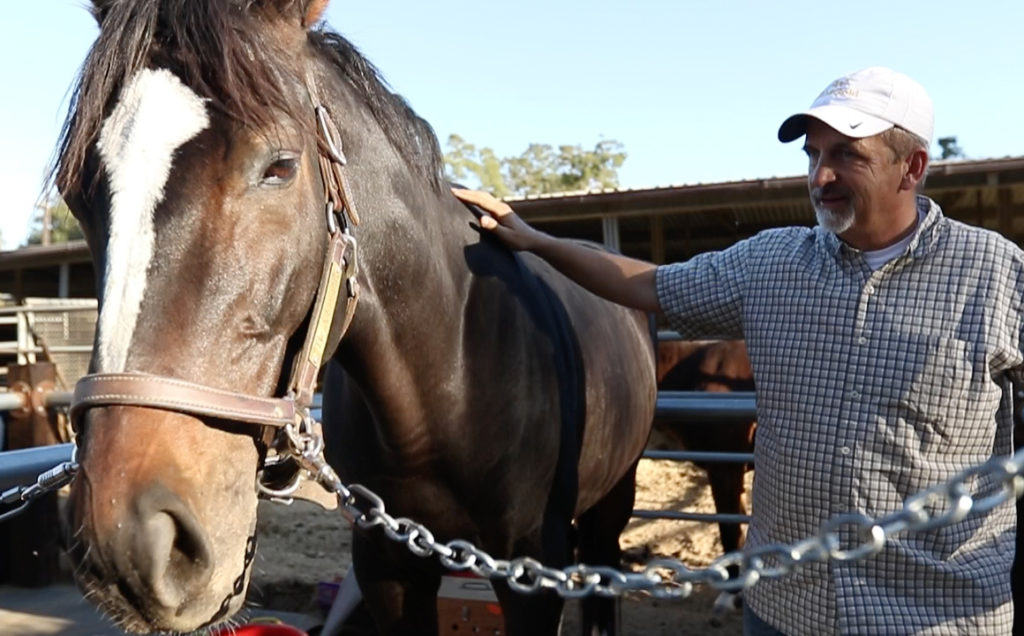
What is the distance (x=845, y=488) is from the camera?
178 cm

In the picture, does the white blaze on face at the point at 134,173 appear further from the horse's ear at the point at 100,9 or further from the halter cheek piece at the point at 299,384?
the horse's ear at the point at 100,9

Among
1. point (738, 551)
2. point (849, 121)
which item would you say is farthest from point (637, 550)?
point (738, 551)

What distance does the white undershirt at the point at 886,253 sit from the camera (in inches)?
72.0

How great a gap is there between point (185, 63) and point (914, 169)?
4.96 feet

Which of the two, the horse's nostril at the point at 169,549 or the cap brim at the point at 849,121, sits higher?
the cap brim at the point at 849,121

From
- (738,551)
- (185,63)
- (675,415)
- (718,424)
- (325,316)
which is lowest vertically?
(718,424)

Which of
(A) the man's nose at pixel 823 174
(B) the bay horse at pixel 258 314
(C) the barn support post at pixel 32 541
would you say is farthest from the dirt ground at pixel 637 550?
(A) the man's nose at pixel 823 174

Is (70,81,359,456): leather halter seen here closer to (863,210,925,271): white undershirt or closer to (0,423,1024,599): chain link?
(0,423,1024,599): chain link

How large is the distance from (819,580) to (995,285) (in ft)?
2.37

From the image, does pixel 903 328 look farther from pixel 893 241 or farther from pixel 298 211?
pixel 298 211

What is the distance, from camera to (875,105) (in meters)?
1.77

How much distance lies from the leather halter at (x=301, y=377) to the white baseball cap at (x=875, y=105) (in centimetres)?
104

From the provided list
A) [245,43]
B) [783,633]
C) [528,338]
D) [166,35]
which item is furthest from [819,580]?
[166,35]

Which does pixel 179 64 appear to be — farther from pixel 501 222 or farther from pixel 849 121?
pixel 849 121
